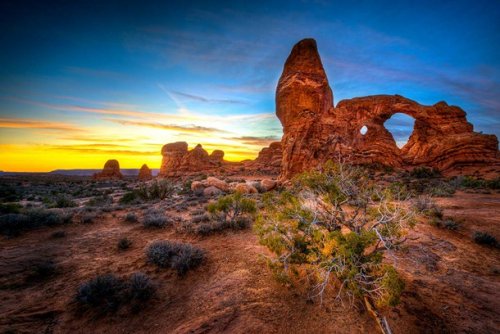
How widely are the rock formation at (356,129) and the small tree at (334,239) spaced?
1893cm

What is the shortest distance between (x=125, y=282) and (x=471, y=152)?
34.7 metres

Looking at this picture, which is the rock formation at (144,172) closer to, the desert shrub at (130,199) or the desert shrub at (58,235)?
the desert shrub at (130,199)

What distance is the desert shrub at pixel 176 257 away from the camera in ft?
16.8

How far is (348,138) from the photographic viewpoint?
28125 mm

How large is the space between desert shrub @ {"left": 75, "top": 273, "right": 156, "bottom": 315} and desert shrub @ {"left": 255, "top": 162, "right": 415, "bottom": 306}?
8.35ft

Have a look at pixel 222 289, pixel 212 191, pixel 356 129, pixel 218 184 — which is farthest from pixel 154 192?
pixel 356 129

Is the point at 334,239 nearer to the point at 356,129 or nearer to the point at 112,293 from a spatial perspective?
the point at 112,293

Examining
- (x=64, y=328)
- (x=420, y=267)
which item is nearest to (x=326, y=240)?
(x=420, y=267)

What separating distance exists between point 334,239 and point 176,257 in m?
3.85

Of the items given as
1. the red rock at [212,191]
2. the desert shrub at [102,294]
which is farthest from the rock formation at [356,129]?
the desert shrub at [102,294]

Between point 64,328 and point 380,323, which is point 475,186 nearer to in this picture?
point 380,323

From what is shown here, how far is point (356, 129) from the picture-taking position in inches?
1172

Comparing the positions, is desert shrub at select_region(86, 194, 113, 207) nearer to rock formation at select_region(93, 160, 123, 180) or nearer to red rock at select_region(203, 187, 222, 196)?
red rock at select_region(203, 187, 222, 196)

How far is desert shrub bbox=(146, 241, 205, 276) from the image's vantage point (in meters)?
5.11
